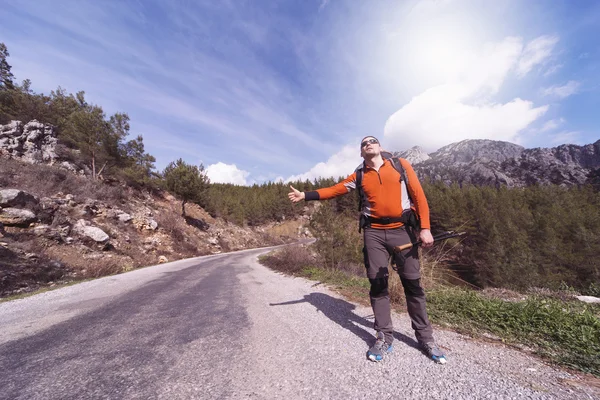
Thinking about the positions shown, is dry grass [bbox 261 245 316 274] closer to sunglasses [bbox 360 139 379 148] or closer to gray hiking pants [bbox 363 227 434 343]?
gray hiking pants [bbox 363 227 434 343]

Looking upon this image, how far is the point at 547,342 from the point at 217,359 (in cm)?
310

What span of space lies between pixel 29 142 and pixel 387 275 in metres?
28.6

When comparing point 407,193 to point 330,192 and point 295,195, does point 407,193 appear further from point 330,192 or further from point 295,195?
point 295,195

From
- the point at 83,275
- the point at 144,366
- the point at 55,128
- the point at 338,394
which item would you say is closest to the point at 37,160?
the point at 55,128

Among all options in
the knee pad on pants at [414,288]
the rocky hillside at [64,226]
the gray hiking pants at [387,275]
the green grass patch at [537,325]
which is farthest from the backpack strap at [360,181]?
the rocky hillside at [64,226]

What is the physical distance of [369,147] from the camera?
2.79 m

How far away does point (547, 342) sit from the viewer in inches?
88.4

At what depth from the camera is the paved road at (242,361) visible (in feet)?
5.18

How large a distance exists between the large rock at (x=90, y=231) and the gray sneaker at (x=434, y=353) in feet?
49.9

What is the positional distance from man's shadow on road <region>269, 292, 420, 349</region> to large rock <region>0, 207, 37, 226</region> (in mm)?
12141

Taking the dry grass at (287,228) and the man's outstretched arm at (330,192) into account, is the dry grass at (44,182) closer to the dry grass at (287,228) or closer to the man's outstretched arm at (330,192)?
the man's outstretched arm at (330,192)

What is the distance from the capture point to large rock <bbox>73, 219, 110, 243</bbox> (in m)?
11.8

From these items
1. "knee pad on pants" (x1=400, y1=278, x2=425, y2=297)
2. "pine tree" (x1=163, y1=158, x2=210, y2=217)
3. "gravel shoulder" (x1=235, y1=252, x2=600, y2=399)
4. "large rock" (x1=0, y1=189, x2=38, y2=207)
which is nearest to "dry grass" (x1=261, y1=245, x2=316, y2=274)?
"gravel shoulder" (x1=235, y1=252, x2=600, y2=399)

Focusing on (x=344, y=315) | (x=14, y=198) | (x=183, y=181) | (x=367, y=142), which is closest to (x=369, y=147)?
(x=367, y=142)
